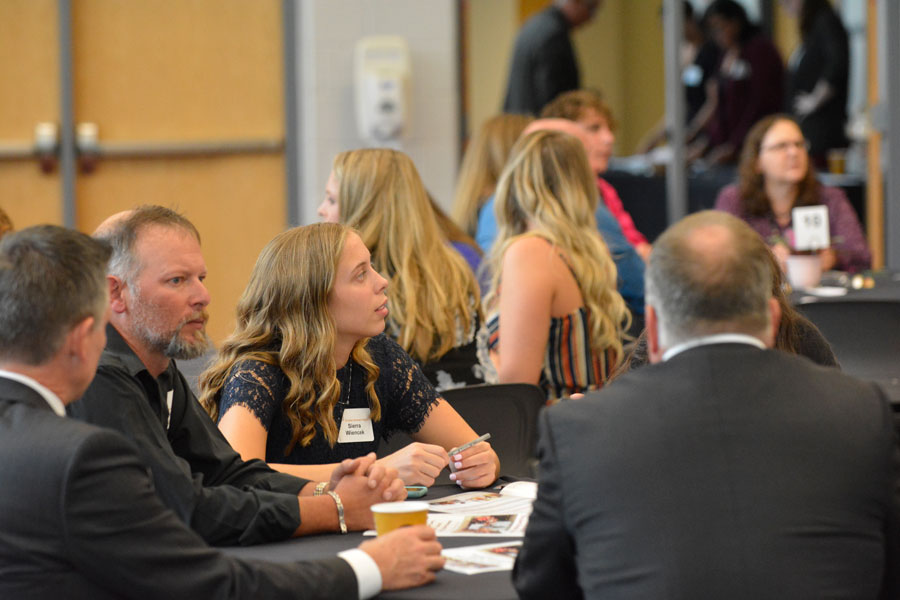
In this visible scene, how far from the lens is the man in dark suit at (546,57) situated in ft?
24.7

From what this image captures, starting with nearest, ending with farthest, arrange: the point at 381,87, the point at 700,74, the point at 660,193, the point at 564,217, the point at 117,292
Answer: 1. the point at 117,292
2. the point at 564,217
3. the point at 381,87
4. the point at 660,193
5. the point at 700,74

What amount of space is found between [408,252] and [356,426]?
1045mm

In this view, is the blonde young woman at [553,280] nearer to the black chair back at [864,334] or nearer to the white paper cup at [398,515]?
the black chair back at [864,334]

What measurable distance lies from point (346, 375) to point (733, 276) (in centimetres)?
126

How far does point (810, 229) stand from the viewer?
17.2ft

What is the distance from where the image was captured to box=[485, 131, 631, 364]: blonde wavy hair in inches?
151

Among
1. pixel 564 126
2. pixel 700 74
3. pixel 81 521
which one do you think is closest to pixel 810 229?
pixel 564 126

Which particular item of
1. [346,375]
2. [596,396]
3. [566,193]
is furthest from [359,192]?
[596,396]

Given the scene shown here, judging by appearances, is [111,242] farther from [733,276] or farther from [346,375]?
[733,276]

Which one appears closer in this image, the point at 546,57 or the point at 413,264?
the point at 413,264

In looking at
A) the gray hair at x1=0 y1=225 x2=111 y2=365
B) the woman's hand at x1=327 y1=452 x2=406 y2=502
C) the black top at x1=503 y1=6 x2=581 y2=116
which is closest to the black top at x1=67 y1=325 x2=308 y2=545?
the woman's hand at x1=327 y1=452 x2=406 y2=502

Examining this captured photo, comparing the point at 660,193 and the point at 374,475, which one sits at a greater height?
the point at 660,193

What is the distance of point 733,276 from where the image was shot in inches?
67.0

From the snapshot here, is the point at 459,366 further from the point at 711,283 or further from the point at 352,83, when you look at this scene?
the point at 352,83
